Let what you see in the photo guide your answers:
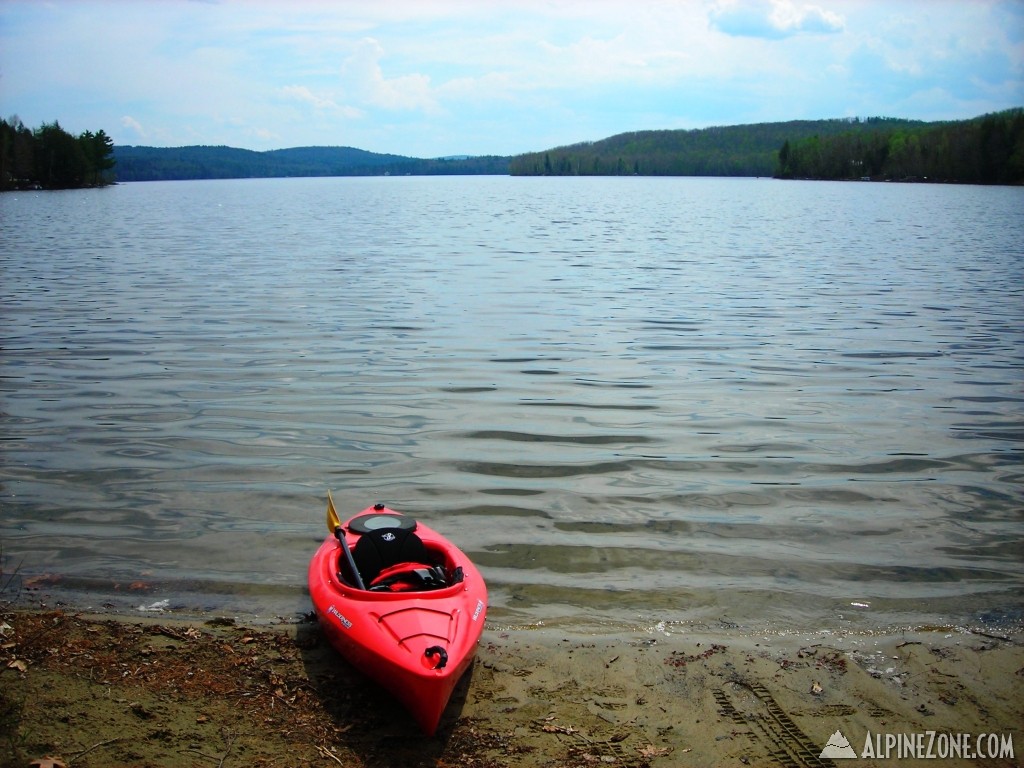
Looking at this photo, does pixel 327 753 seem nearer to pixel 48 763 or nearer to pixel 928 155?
pixel 48 763

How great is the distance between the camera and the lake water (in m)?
7.34

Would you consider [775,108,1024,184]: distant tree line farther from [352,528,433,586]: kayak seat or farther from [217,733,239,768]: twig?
[217,733,239,768]: twig

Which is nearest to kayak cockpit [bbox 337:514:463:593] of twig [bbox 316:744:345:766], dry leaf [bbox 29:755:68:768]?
twig [bbox 316:744:345:766]

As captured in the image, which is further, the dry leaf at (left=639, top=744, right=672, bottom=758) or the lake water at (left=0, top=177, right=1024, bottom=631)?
the lake water at (left=0, top=177, right=1024, bottom=631)

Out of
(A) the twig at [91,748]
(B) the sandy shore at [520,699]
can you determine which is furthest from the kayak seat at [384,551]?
(A) the twig at [91,748]

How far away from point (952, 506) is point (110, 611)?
8.32 m

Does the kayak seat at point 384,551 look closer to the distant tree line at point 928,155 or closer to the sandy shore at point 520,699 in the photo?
the sandy shore at point 520,699

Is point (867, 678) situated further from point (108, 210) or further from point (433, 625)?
point (108, 210)

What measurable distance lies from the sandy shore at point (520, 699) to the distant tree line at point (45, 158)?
11283 cm

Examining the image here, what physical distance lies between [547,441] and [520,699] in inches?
209

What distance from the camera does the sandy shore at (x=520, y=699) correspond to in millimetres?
4875

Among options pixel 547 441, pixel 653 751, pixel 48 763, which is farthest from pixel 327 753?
pixel 547 441

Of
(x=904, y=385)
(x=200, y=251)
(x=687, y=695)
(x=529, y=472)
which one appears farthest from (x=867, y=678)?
(x=200, y=251)

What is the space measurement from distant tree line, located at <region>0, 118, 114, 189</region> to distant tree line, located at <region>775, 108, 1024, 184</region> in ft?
409
